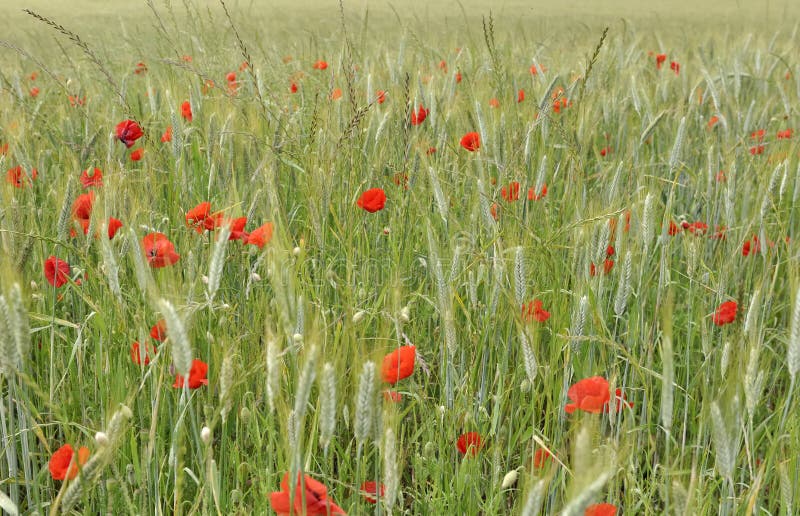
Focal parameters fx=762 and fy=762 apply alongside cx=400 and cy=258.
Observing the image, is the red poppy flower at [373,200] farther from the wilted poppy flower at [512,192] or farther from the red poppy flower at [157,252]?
the red poppy flower at [157,252]

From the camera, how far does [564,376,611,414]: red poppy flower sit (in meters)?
0.99

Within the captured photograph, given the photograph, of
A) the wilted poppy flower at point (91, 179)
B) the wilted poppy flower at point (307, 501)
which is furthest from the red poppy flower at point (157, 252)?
the wilted poppy flower at point (307, 501)

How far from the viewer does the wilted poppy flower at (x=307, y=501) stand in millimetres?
773

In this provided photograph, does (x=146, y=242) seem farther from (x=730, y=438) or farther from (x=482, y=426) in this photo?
(x=730, y=438)

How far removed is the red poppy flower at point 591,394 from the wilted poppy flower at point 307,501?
0.37 metres

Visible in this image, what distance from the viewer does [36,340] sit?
1.58 meters

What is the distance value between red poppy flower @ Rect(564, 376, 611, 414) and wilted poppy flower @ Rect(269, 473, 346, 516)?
372mm

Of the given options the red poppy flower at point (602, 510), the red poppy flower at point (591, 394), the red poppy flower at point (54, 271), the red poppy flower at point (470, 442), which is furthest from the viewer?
the red poppy flower at point (54, 271)

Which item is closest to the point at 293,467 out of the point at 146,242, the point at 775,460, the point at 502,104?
the point at 146,242

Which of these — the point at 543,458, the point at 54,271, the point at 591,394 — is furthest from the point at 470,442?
the point at 54,271

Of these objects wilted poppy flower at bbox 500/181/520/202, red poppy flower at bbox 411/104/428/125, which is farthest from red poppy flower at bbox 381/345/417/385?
red poppy flower at bbox 411/104/428/125

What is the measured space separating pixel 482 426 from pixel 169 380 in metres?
0.53

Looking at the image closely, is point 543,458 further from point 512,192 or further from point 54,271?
point 54,271

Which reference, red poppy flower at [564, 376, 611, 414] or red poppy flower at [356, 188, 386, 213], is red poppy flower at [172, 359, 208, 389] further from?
red poppy flower at [356, 188, 386, 213]
